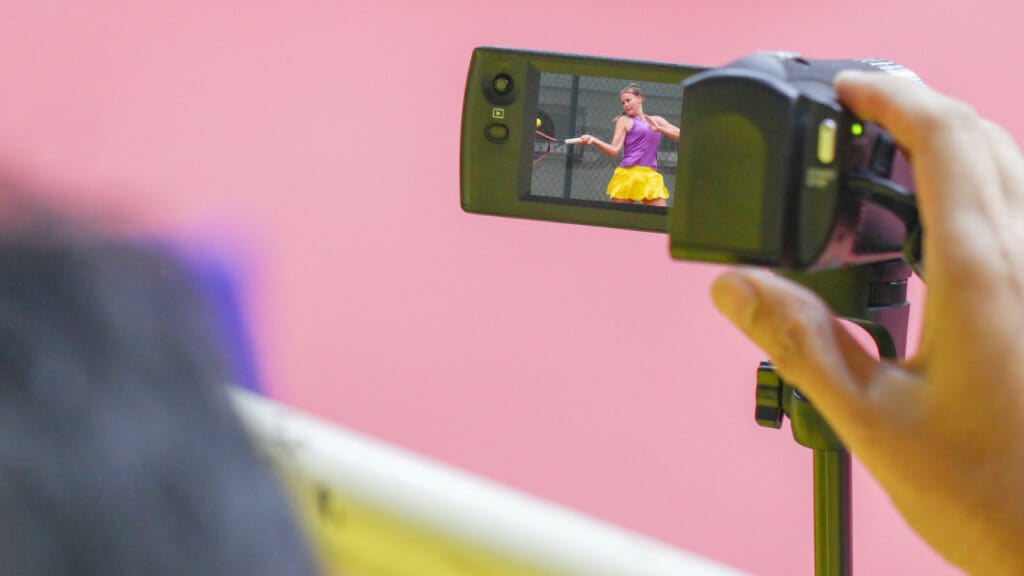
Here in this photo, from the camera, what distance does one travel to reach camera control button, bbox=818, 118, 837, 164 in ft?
1.38

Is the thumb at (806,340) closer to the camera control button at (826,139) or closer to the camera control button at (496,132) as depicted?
the camera control button at (826,139)

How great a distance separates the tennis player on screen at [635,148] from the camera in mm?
626

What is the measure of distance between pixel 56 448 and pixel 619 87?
1.74ft

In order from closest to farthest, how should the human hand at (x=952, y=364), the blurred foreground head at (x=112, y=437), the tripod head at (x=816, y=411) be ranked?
the blurred foreground head at (x=112, y=437) → the human hand at (x=952, y=364) → the tripod head at (x=816, y=411)

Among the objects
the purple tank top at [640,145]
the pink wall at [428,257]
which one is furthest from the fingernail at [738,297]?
the pink wall at [428,257]

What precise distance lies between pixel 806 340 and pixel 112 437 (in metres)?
0.28

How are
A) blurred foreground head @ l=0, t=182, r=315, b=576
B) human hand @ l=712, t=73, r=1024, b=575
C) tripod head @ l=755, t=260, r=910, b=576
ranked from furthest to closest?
tripod head @ l=755, t=260, r=910, b=576, human hand @ l=712, t=73, r=1024, b=575, blurred foreground head @ l=0, t=182, r=315, b=576

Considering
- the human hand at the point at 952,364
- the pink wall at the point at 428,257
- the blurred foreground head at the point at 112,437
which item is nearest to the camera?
the blurred foreground head at the point at 112,437

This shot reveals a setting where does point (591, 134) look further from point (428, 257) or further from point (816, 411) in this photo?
point (428, 257)

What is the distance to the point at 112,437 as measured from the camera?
0.16m

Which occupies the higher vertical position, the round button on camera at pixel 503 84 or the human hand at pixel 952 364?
the round button on camera at pixel 503 84

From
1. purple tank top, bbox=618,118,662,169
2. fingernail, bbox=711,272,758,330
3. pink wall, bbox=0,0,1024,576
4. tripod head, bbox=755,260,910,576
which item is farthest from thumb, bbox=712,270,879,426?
pink wall, bbox=0,0,1024,576

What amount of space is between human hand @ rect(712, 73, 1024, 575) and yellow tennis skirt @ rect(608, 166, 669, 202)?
0.24 meters

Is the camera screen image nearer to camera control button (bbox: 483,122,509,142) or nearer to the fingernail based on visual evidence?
camera control button (bbox: 483,122,509,142)
